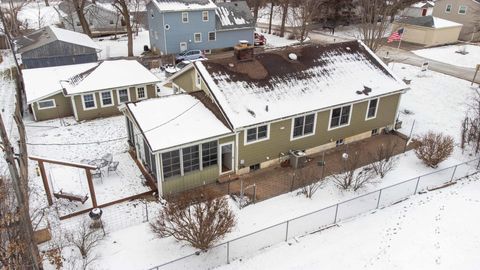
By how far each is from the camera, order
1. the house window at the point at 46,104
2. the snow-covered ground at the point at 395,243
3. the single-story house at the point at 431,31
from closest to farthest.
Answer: the snow-covered ground at the point at 395,243, the house window at the point at 46,104, the single-story house at the point at 431,31

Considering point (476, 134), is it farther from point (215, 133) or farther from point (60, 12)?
point (60, 12)

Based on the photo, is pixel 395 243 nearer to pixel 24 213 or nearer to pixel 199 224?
pixel 199 224

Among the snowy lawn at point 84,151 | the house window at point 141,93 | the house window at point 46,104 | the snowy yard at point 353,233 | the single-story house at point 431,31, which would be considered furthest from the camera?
the single-story house at point 431,31

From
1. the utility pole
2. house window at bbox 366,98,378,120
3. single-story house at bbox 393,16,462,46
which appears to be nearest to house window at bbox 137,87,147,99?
Answer: the utility pole

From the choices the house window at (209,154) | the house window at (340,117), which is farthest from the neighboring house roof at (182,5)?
the house window at (209,154)

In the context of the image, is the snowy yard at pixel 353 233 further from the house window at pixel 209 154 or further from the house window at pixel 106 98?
the house window at pixel 106 98

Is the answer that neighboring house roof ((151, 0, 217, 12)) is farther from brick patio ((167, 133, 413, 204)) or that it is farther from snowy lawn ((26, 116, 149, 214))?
brick patio ((167, 133, 413, 204))
